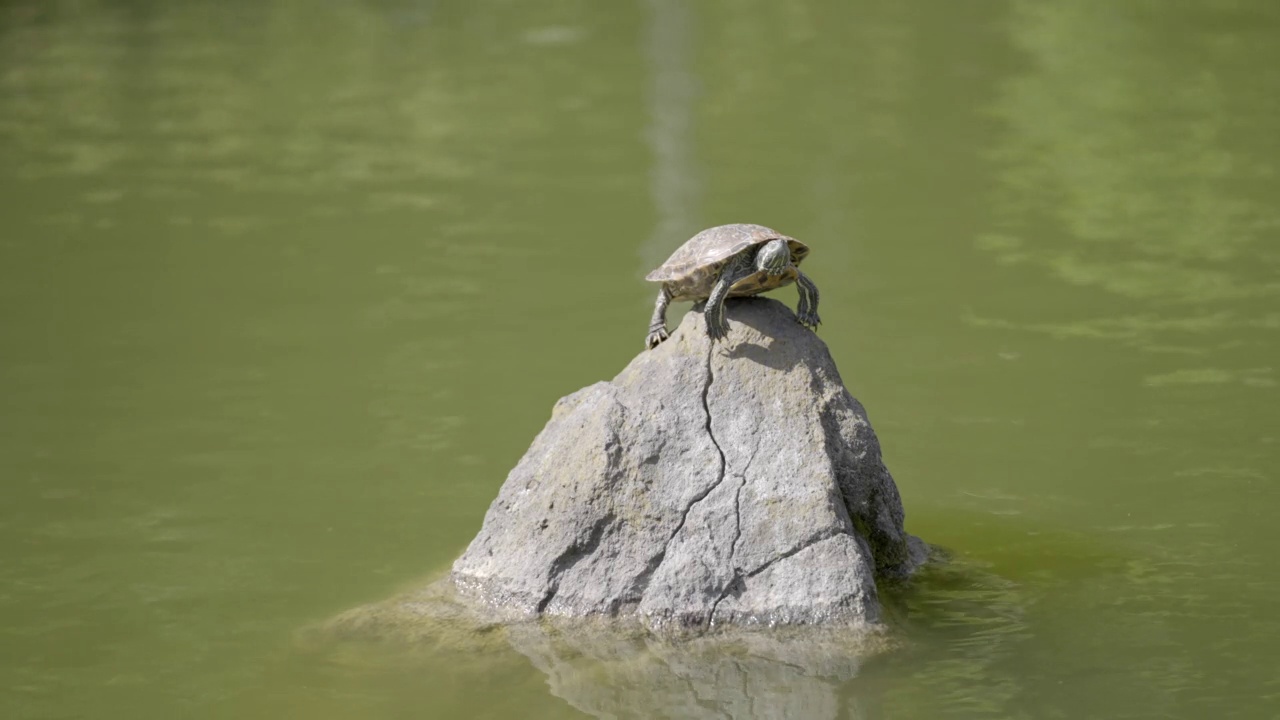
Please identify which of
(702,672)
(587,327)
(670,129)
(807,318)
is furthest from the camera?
(670,129)

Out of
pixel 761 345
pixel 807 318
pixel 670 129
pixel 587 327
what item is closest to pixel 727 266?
pixel 761 345

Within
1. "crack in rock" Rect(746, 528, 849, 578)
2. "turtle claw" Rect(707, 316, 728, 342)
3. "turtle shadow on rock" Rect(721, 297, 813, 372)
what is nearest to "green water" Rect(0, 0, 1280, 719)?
"crack in rock" Rect(746, 528, 849, 578)

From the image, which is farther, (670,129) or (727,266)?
(670,129)

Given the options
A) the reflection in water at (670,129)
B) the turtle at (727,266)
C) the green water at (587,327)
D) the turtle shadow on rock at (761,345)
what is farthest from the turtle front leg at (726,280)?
the reflection in water at (670,129)

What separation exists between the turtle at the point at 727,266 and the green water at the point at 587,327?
4.68 feet

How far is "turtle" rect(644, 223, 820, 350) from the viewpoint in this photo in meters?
5.73

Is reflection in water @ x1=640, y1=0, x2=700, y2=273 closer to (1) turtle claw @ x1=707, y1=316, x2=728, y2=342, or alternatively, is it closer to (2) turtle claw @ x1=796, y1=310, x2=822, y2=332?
(2) turtle claw @ x1=796, y1=310, x2=822, y2=332

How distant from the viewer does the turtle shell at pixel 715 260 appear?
5.76 meters

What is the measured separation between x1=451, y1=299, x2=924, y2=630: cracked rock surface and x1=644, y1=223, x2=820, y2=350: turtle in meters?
0.14

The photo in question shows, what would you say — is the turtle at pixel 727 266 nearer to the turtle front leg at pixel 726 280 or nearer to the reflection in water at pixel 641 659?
the turtle front leg at pixel 726 280

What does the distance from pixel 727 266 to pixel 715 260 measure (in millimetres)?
67

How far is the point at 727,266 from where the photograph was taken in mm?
5793

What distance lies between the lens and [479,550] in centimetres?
626

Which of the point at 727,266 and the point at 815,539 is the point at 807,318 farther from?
the point at 815,539
